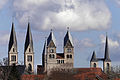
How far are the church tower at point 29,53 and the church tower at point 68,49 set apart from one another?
28.8 ft

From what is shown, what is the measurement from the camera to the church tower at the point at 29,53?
144 metres

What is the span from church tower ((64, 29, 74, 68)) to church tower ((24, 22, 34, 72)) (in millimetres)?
8764

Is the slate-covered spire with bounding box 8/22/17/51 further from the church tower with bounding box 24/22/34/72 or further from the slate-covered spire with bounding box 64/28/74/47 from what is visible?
the slate-covered spire with bounding box 64/28/74/47

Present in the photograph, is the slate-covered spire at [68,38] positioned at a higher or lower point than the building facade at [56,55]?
higher

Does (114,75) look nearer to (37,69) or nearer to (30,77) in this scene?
(30,77)

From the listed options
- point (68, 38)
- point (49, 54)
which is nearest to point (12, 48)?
point (49, 54)

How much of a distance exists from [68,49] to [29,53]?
10883 millimetres

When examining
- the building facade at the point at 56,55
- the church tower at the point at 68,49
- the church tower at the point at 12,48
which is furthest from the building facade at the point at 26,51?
the church tower at the point at 68,49

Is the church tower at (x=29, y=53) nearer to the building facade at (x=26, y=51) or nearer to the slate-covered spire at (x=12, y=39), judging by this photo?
the building facade at (x=26, y=51)

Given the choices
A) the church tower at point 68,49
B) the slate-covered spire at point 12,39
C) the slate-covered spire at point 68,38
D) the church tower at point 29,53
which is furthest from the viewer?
the slate-covered spire at point 12,39

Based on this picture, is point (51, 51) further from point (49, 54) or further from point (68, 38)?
point (68, 38)

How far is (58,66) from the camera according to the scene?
13675 centimetres

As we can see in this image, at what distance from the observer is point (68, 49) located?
A: 14012cm

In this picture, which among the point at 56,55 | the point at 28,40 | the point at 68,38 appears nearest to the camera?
the point at 68,38
